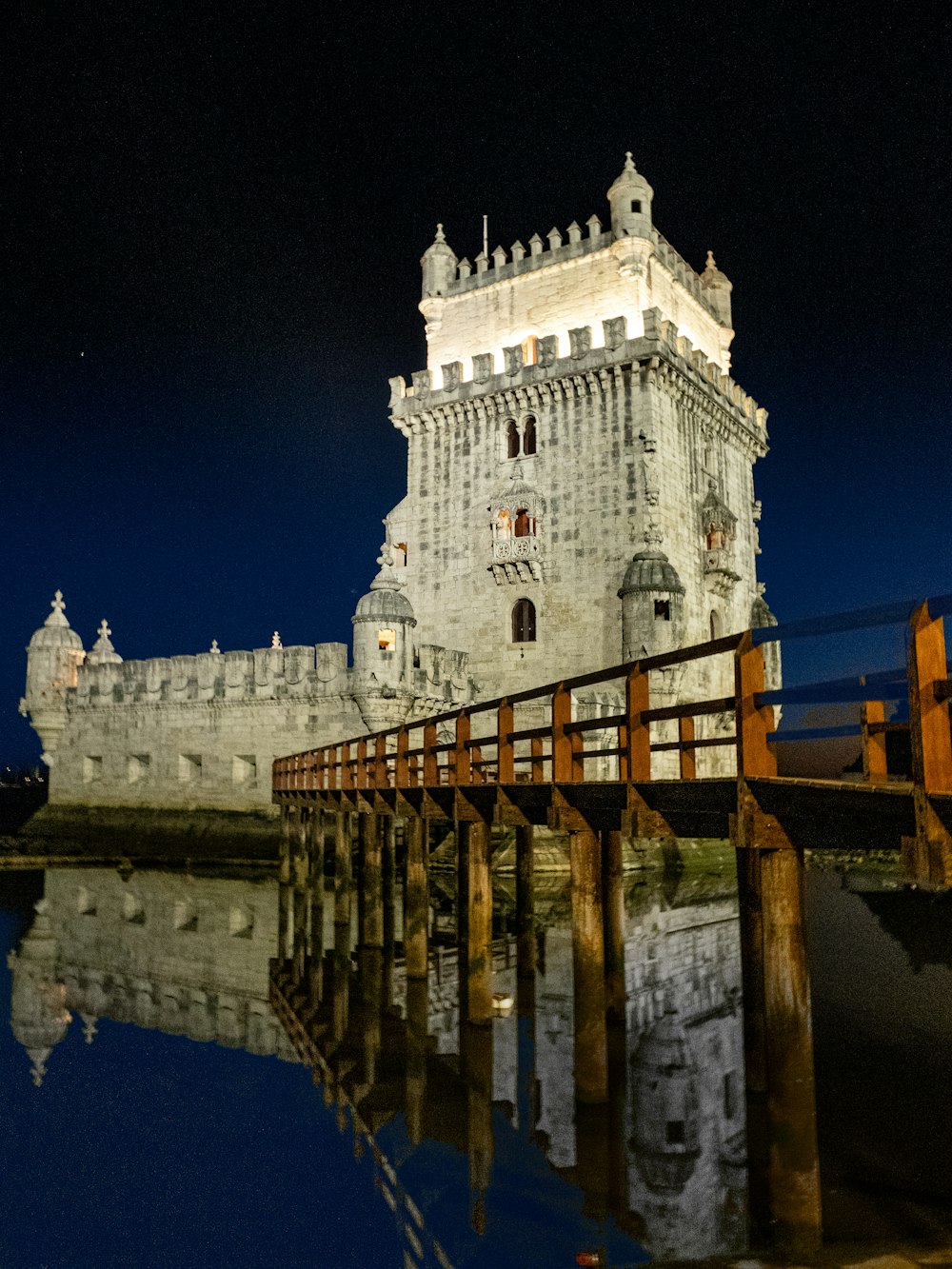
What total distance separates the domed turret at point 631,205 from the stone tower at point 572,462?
0.21 feet

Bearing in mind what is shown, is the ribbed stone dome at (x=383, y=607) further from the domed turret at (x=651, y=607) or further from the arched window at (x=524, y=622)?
the domed turret at (x=651, y=607)

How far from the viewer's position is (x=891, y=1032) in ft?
34.1

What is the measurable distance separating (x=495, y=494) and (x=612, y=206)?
989 centimetres

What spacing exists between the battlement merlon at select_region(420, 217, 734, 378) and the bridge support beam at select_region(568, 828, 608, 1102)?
23363 mm

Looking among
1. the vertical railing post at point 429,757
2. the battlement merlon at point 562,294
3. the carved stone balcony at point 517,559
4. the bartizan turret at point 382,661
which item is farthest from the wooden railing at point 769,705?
the battlement merlon at point 562,294

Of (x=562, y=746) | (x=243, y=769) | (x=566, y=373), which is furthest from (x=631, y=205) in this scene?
(x=562, y=746)

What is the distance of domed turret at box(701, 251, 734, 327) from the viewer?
3519 cm

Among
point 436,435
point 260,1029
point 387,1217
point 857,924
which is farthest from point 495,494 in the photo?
point 387,1217

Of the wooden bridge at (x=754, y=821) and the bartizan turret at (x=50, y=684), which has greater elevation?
the bartizan turret at (x=50, y=684)

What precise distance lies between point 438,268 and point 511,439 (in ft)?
24.9

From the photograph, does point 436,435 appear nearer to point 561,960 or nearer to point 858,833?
point 561,960

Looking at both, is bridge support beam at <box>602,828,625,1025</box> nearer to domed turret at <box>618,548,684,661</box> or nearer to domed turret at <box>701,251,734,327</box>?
domed turret at <box>618,548,684,661</box>

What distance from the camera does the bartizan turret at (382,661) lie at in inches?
987

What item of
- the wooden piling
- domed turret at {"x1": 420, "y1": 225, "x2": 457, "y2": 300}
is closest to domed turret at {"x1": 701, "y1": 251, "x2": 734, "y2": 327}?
domed turret at {"x1": 420, "y1": 225, "x2": 457, "y2": 300}
